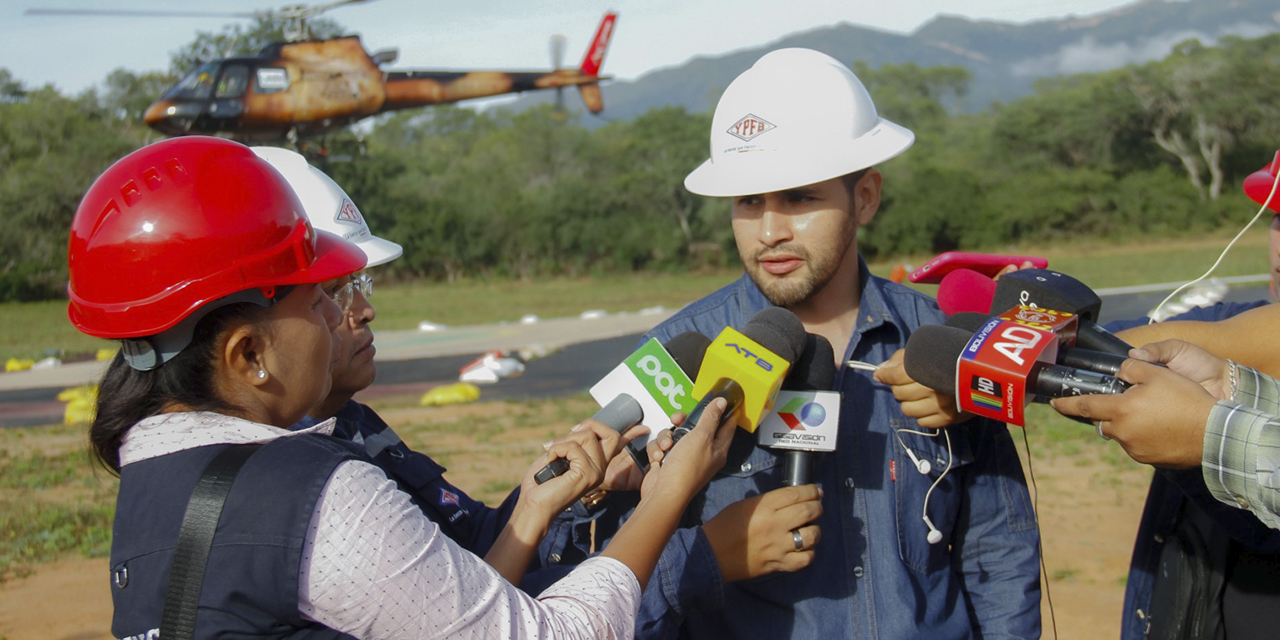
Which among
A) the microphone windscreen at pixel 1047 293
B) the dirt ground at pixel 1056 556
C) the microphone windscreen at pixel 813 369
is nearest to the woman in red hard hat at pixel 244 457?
the microphone windscreen at pixel 813 369

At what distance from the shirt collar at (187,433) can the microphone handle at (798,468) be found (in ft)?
3.87

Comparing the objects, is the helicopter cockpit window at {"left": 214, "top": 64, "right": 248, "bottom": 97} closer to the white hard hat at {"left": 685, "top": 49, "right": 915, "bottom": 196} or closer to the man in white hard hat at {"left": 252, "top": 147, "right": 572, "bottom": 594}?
the man in white hard hat at {"left": 252, "top": 147, "right": 572, "bottom": 594}

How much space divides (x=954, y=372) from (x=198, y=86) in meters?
27.3

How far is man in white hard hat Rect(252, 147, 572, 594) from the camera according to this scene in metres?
2.75

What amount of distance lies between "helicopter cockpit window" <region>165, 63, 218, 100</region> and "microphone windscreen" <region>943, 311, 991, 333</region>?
26.8 metres

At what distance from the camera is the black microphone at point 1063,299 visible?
8.05 ft

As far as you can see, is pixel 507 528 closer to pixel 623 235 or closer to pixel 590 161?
pixel 623 235

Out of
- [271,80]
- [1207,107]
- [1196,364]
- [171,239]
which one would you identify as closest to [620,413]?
[171,239]

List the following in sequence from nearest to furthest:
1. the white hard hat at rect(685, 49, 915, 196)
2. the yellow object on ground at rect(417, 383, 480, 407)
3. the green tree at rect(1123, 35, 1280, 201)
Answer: the white hard hat at rect(685, 49, 915, 196) < the yellow object on ground at rect(417, 383, 480, 407) < the green tree at rect(1123, 35, 1280, 201)

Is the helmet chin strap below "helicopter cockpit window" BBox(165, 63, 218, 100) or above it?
above

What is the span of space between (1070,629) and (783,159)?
394 centimetres

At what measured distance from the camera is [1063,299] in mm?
2494

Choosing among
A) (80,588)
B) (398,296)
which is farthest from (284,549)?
(398,296)

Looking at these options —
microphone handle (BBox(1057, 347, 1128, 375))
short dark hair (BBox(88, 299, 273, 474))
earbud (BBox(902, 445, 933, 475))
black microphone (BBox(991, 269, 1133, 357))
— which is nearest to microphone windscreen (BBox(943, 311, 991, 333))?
black microphone (BBox(991, 269, 1133, 357))
